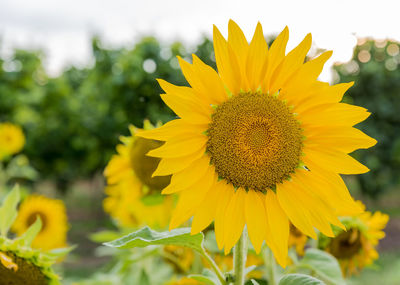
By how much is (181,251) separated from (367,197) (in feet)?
44.4

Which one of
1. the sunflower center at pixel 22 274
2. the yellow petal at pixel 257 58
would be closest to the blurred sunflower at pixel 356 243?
the yellow petal at pixel 257 58

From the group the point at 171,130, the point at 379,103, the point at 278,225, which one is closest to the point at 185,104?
the point at 171,130

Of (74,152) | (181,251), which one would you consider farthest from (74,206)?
(181,251)

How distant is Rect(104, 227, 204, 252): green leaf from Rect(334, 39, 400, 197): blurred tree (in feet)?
40.5

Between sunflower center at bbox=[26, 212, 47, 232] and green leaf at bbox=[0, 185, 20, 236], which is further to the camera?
sunflower center at bbox=[26, 212, 47, 232]

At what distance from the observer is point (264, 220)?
2.41 feet

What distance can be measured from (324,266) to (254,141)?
408 mm

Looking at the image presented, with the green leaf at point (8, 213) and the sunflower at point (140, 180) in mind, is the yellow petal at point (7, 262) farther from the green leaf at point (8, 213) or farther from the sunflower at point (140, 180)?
the sunflower at point (140, 180)

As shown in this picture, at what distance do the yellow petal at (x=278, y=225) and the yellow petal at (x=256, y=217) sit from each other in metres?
0.01

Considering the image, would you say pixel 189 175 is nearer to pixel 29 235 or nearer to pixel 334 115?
pixel 334 115

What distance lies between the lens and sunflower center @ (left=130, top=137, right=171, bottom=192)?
46.8 inches

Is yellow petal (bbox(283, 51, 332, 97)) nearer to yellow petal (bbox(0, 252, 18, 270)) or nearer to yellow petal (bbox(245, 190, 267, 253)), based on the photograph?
yellow petal (bbox(245, 190, 267, 253))

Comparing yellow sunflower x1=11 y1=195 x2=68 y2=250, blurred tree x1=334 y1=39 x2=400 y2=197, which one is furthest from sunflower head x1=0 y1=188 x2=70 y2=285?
blurred tree x1=334 y1=39 x2=400 y2=197

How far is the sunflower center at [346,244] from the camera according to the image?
126 centimetres
